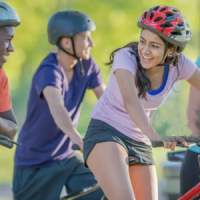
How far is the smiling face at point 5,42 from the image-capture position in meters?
6.12

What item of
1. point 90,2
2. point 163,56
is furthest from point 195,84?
point 90,2

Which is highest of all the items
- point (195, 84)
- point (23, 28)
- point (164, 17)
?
point (164, 17)

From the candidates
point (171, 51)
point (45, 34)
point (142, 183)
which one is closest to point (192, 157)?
point (142, 183)

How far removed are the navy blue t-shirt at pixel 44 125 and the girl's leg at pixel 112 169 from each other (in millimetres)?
1439

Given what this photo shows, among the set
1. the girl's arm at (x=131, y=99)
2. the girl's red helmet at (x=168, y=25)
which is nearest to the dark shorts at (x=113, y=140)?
the girl's arm at (x=131, y=99)

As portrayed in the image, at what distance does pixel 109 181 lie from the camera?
237 inches

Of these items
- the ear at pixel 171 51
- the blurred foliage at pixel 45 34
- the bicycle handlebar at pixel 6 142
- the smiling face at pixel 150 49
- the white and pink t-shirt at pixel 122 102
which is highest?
the smiling face at pixel 150 49

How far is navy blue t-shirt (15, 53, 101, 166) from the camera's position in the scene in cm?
759

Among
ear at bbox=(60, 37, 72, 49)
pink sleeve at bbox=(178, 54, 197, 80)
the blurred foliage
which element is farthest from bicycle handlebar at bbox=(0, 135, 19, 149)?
the blurred foliage

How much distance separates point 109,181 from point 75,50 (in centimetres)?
202

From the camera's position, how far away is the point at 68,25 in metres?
7.98

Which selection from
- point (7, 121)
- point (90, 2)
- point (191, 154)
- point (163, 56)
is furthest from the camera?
point (90, 2)

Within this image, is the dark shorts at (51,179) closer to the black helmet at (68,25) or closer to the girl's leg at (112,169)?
the black helmet at (68,25)

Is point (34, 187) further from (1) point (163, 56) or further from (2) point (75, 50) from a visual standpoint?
(1) point (163, 56)
